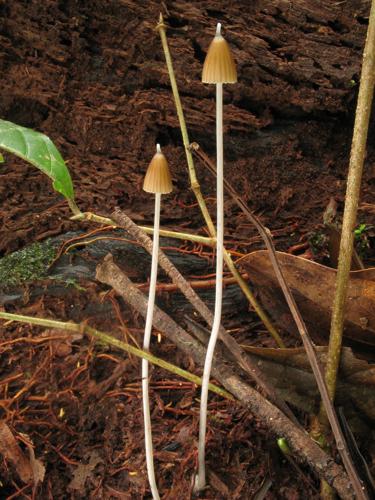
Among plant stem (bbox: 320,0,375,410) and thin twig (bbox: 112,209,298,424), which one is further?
Answer: thin twig (bbox: 112,209,298,424)

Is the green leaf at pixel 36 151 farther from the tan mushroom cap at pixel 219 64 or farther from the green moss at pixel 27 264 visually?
the green moss at pixel 27 264

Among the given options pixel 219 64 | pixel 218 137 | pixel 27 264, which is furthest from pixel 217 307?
pixel 27 264

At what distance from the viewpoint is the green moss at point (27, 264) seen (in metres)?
1.94

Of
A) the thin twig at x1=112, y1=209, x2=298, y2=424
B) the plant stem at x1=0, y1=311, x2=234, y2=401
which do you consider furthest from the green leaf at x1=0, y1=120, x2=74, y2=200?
the plant stem at x1=0, y1=311, x2=234, y2=401

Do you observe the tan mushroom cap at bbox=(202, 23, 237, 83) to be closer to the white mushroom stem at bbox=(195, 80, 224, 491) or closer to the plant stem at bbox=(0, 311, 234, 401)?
the white mushroom stem at bbox=(195, 80, 224, 491)

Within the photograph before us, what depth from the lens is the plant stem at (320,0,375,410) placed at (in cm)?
133

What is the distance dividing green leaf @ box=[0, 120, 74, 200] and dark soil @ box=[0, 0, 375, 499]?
538 mm

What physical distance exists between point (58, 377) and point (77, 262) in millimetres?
375

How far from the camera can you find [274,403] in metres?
1.47

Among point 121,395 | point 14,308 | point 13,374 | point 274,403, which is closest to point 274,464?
point 274,403

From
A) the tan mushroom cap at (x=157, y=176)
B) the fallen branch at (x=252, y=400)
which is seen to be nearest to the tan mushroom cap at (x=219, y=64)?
the tan mushroom cap at (x=157, y=176)

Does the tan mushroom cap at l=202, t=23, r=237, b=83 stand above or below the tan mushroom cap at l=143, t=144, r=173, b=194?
above

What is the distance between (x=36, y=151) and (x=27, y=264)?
626mm

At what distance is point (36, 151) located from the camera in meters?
1.42
